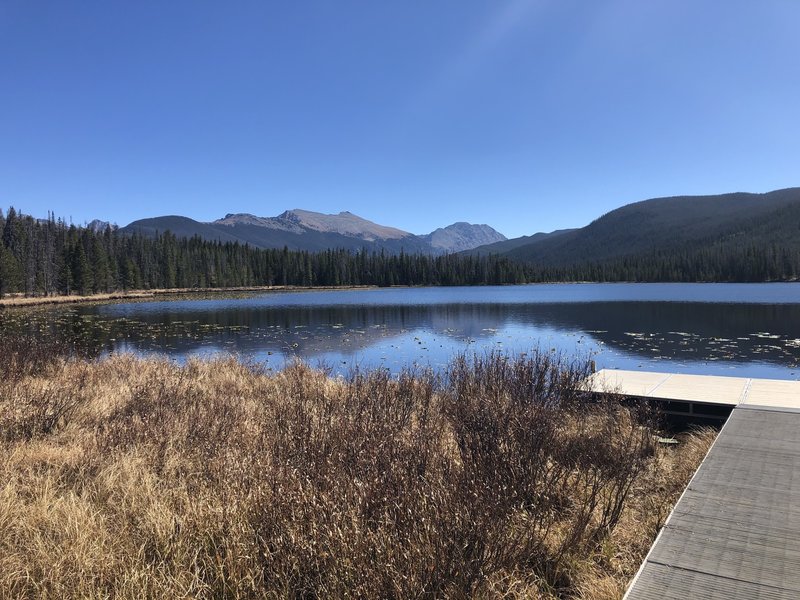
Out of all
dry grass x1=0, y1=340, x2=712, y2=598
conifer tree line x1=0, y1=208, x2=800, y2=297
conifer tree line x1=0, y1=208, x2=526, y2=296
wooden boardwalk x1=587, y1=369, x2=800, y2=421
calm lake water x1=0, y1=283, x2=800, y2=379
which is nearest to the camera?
dry grass x1=0, y1=340, x2=712, y2=598

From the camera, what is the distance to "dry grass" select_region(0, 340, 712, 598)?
3287mm

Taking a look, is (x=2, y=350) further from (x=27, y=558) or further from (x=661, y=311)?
(x=661, y=311)

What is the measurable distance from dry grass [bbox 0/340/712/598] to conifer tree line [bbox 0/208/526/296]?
84727 millimetres

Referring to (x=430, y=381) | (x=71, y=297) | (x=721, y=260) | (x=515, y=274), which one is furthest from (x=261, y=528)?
(x=721, y=260)

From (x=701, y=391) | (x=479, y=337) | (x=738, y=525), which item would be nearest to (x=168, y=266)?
(x=479, y=337)

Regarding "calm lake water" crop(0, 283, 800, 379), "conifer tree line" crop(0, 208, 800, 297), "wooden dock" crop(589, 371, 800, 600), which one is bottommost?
"calm lake water" crop(0, 283, 800, 379)

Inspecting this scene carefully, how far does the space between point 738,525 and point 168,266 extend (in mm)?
122928

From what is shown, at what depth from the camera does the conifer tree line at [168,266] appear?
84.7m

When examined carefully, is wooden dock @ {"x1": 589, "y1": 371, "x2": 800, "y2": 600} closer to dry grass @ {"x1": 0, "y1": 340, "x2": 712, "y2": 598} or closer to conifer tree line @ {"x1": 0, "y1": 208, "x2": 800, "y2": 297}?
dry grass @ {"x1": 0, "y1": 340, "x2": 712, "y2": 598}

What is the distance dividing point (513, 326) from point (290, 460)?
3038 centimetres

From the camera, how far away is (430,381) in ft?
36.3

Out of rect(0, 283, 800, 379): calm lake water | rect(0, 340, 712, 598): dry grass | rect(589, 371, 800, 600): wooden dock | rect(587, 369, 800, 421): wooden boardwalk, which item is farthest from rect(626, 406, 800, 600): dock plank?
rect(0, 283, 800, 379): calm lake water

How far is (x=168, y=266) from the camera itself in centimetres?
11306

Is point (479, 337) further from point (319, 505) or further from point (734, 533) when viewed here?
point (319, 505)
